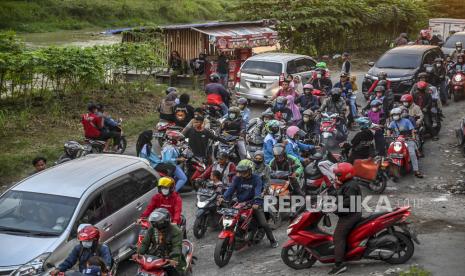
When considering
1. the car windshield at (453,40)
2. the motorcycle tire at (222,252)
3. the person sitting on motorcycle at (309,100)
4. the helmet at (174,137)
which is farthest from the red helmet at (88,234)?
the car windshield at (453,40)

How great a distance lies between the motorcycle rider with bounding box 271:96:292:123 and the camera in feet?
55.0

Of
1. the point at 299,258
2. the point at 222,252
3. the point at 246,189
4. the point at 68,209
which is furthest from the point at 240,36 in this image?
the point at 68,209

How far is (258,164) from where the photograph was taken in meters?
12.0

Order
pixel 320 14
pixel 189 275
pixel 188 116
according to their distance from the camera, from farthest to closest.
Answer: pixel 320 14 < pixel 188 116 < pixel 189 275

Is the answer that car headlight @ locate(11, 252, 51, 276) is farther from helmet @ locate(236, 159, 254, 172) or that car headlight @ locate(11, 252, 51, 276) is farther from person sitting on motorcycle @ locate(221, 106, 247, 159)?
person sitting on motorcycle @ locate(221, 106, 247, 159)

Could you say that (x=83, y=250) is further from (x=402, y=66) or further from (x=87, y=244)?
(x=402, y=66)

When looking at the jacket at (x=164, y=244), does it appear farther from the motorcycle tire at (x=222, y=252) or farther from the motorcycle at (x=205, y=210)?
the motorcycle at (x=205, y=210)

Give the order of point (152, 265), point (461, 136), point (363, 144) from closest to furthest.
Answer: point (152, 265)
point (363, 144)
point (461, 136)

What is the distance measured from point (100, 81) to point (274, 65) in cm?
555

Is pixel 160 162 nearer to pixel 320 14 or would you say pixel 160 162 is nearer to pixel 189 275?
pixel 189 275

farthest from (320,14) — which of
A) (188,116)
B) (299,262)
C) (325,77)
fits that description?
(299,262)

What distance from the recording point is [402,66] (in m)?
21.9

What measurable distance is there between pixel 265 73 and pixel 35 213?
12981 millimetres

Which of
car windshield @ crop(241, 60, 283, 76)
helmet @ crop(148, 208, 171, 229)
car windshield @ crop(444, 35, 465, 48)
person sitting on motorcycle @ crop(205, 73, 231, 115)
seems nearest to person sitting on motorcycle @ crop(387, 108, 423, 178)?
person sitting on motorcycle @ crop(205, 73, 231, 115)
